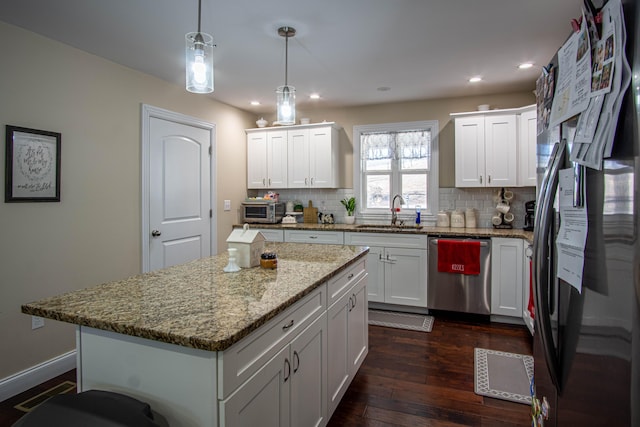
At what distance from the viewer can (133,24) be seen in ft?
8.14

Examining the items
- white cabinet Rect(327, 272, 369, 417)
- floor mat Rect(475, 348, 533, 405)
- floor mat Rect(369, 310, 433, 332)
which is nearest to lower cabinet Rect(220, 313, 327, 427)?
white cabinet Rect(327, 272, 369, 417)

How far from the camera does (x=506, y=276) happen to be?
355 cm

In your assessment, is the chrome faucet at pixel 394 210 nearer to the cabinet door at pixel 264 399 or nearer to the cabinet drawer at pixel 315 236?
the cabinet drawer at pixel 315 236

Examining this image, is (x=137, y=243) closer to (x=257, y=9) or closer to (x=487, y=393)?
(x=257, y=9)

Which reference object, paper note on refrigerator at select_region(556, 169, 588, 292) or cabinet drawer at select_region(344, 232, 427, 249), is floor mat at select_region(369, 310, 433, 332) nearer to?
cabinet drawer at select_region(344, 232, 427, 249)

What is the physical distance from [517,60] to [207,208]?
346cm

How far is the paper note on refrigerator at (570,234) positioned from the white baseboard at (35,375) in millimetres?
3238

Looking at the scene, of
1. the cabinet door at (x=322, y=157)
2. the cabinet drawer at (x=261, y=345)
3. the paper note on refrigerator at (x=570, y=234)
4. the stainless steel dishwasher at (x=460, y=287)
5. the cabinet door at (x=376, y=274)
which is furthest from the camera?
the cabinet door at (x=322, y=157)

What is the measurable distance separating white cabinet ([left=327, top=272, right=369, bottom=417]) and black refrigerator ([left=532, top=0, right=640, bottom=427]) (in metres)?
1.05

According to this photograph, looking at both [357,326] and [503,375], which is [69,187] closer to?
[357,326]

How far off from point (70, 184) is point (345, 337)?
7.83 feet

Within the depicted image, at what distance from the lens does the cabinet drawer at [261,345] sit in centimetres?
106

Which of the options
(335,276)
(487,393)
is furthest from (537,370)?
(487,393)

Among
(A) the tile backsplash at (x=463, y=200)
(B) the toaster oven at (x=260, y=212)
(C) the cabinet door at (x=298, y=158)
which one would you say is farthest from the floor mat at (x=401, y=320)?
(C) the cabinet door at (x=298, y=158)
